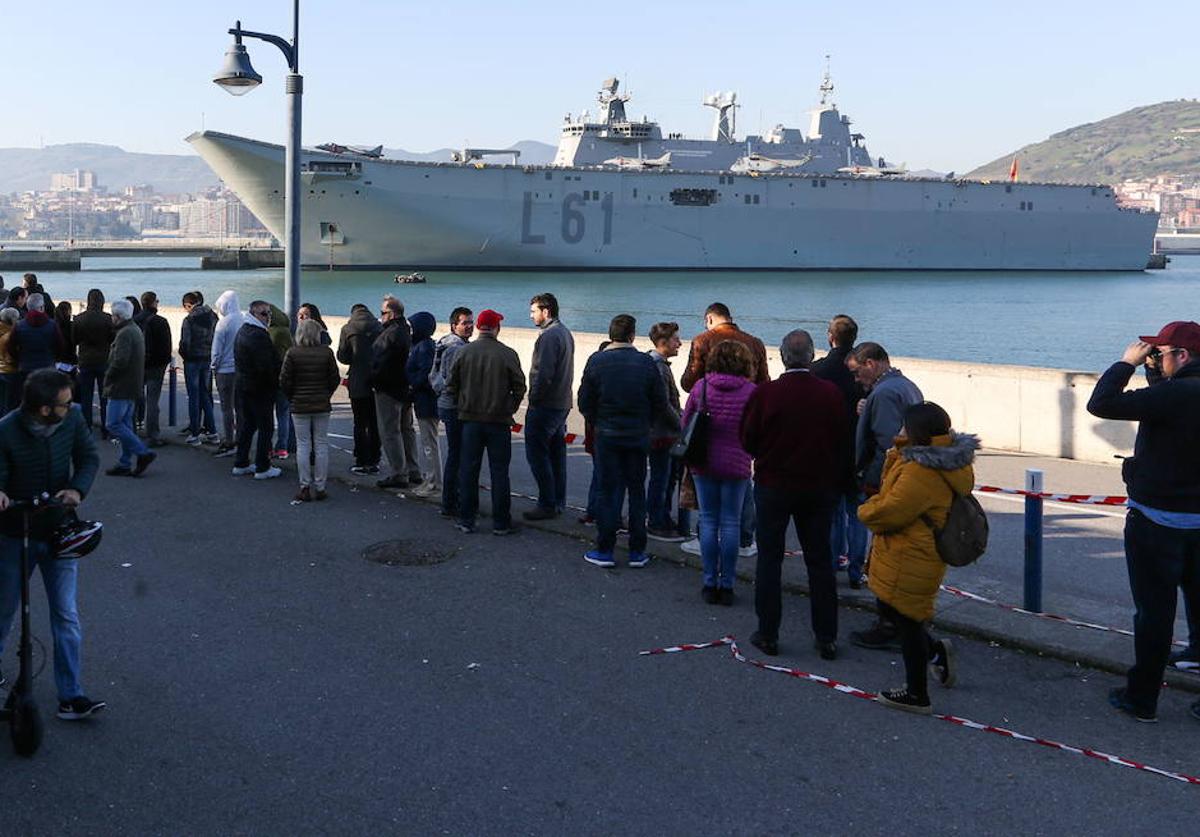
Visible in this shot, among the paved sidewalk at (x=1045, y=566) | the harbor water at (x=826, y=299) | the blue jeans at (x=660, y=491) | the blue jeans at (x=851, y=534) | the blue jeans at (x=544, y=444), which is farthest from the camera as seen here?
the harbor water at (x=826, y=299)

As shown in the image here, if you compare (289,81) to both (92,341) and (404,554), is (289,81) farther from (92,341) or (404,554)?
(404,554)

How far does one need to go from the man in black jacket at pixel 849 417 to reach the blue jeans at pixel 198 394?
783 centimetres

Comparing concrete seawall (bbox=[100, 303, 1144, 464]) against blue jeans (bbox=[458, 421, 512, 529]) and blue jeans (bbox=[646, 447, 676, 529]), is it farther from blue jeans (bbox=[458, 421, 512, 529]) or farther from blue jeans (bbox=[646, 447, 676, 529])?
blue jeans (bbox=[458, 421, 512, 529])

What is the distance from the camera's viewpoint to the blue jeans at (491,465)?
8227 mm

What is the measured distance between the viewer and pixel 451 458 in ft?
28.9

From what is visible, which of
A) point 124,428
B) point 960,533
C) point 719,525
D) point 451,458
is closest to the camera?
point 960,533

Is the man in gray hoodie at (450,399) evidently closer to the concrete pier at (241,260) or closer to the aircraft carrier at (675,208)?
the aircraft carrier at (675,208)

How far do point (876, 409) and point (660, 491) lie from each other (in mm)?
2375

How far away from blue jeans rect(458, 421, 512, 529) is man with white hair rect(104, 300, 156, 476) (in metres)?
3.96

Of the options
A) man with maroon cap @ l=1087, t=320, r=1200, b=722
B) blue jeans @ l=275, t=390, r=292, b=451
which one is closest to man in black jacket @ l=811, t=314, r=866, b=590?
man with maroon cap @ l=1087, t=320, r=1200, b=722

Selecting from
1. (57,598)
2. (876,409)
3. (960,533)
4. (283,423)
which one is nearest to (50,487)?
(57,598)

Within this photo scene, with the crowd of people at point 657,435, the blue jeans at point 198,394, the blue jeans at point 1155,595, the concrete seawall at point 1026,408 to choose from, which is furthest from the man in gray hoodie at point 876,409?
the blue jeans at point 198,394

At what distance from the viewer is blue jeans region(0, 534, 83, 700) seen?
15.5 ft

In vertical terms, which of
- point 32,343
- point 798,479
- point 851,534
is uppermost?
point 32,343
